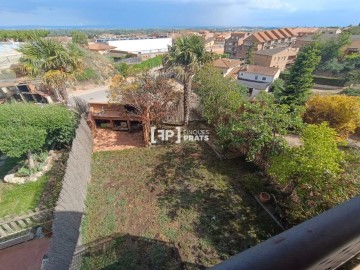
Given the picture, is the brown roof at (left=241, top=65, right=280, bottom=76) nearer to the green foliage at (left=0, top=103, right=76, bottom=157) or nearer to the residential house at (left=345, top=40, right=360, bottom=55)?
the residential house at (left=345, top=40, right=360, bottom=55)

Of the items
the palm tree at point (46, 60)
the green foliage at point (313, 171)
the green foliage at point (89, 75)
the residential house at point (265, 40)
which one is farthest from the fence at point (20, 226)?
the residential house at point (265, 40)

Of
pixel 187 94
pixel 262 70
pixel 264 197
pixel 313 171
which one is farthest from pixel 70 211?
pixel 262 70

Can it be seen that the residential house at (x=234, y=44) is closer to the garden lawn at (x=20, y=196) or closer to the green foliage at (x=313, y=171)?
the green foliage at (x=313, y=171)

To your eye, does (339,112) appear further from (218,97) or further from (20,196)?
(20,196)

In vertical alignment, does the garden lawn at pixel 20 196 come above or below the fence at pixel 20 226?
below

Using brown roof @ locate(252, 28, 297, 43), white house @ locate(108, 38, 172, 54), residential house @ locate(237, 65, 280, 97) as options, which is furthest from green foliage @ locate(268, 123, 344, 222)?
brown roof @ locate(252, 28, 297, 43)

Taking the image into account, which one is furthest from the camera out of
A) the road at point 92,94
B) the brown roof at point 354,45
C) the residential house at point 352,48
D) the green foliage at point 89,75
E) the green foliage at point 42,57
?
the brown roof at point 354,45
